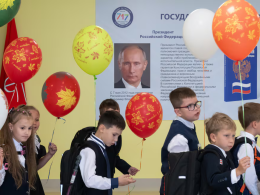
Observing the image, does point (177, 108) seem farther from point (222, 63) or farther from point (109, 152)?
point (222, 63)

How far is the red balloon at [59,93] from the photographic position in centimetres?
281

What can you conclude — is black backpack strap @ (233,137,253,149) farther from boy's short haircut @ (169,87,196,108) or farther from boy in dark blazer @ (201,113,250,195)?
boy's short haircut @ (169,87,196,108)

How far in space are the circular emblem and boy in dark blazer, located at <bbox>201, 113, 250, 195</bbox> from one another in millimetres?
2501

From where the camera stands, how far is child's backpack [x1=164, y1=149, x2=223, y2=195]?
79.4 inches

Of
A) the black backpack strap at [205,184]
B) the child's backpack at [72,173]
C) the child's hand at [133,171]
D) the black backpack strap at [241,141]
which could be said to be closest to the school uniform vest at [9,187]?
the child's backpack at [72,173]

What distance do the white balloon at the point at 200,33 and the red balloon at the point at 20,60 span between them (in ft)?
4.38

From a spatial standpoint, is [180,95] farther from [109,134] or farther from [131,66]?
[131,66]

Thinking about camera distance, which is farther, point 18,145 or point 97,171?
point 18,145

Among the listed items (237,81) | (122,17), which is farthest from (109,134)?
(237,81)

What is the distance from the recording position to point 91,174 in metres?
2.06

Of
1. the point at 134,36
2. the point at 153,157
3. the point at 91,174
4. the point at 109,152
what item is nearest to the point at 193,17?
the point at 109,152

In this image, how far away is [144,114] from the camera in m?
2.67

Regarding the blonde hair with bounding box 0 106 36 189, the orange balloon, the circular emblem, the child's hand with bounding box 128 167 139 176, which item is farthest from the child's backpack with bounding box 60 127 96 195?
the circular emblem

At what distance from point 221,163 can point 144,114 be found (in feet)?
2.73
